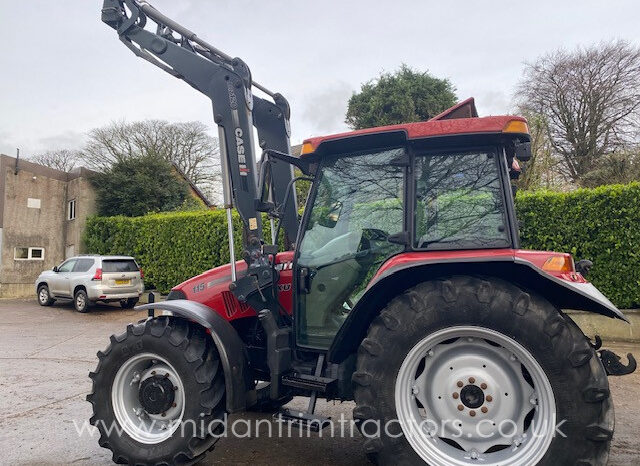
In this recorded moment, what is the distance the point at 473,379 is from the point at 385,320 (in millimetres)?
610

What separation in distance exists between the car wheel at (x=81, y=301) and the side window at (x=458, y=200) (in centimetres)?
1210

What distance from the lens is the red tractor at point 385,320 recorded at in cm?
257

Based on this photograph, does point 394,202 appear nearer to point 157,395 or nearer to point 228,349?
point 228,349

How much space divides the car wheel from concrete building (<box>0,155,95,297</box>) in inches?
152

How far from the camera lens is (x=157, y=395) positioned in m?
3.24

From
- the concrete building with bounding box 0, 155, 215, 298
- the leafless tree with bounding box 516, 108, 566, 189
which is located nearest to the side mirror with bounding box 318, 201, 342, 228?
the leafless tree with bounding box 516, 108, 566, 189

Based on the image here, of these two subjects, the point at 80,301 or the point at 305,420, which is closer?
the point at 305,420

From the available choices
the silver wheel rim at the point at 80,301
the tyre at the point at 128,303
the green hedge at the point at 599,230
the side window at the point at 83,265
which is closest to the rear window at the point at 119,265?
the side window at the point at 83,265

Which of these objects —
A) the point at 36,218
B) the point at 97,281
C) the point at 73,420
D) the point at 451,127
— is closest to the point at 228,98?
the point at 451,127

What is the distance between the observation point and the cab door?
321 centimetres

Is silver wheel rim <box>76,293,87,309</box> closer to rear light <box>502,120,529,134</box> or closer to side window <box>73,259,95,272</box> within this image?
side window <box>73,259,95,272</box>

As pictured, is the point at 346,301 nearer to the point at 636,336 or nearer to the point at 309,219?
the point at 309,219

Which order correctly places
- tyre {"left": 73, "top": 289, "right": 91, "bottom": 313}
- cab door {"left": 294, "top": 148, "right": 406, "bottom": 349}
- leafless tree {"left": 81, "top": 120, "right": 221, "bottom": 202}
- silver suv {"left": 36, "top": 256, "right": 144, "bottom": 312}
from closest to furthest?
cab door {"left": 294, "top": 148, "right": 406, "bottom": 349} < silver suv {"left": 36, "top": 256, "right": 144, "bottom": 312} < tyre {"left": 73, "top": 289, "right": 91, "bottom": 313} < leafless tree {"left": 81, "top": 120, "right": 221, "bottom": 202}

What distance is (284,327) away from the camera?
138 inches
